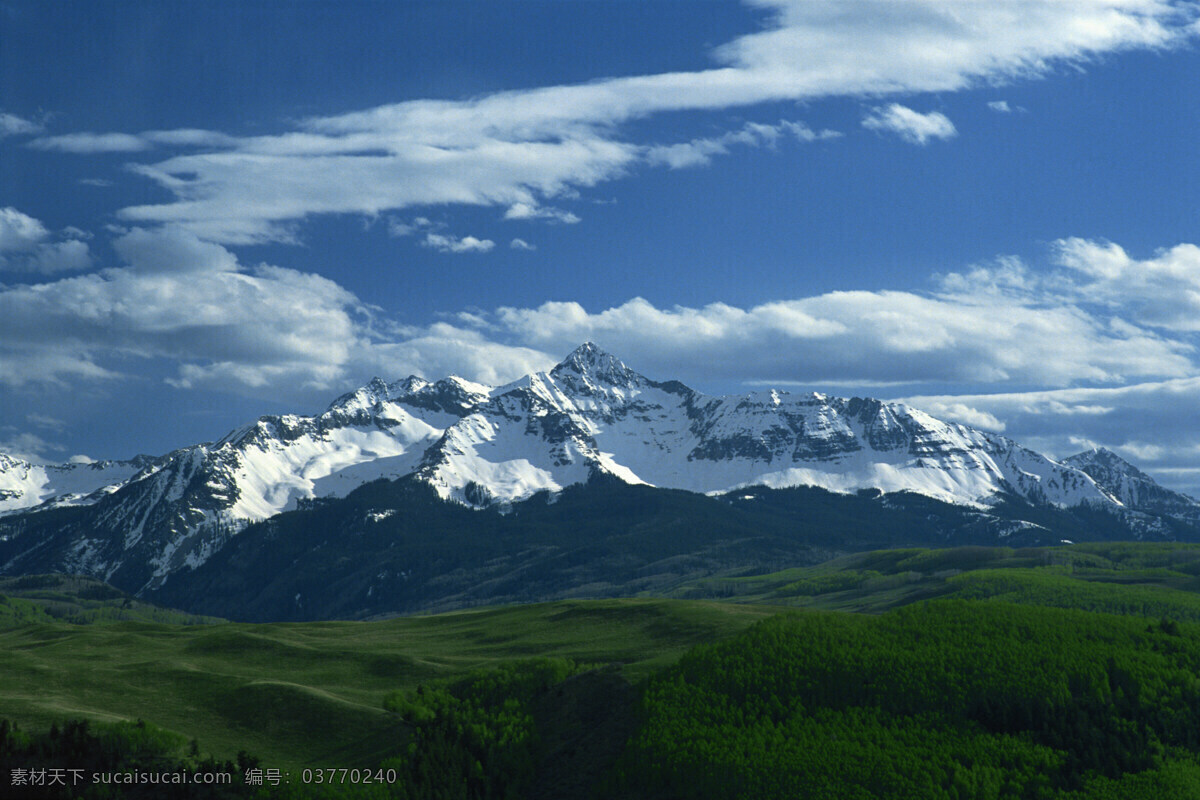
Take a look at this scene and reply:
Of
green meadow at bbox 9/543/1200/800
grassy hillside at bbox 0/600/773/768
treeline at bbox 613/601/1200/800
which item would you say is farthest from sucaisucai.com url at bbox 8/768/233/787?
treeline at bbox 613/601/1200/800

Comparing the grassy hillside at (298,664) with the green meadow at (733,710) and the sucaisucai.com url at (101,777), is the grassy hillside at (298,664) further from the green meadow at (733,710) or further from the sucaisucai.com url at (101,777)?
the sucaisucai.com url at (101,777)

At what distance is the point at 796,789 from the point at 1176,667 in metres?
50.6

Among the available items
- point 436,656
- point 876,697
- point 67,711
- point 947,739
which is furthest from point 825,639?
point 67,711

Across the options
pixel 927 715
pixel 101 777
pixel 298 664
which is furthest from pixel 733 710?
pixel 298 664

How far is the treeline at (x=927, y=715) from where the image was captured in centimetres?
9681

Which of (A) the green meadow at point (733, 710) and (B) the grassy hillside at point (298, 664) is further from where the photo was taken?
(B) the grassy hillside at point (298, 664)

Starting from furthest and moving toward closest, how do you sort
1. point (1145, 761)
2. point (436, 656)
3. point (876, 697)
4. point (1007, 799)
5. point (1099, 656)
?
point (436, 656)
point (1099, 656)
point (876, 697)
point (1145, 761)
point (1007, 799)

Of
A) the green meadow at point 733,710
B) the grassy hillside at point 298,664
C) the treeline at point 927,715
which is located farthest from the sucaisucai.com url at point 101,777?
the treeline at point 927,715

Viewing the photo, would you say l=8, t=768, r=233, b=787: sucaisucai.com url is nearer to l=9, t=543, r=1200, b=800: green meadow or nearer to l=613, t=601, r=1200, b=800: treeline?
l=9, t=543, r=1200, b=800: green meadow

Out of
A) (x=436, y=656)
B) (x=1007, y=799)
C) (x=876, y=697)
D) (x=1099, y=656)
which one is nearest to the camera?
(x=1007, y=799)

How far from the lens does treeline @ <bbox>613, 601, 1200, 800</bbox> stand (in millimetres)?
96812

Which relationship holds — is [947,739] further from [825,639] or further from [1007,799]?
[825,639]

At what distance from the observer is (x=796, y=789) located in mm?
94438

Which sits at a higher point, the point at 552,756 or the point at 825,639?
the point at 825,639
